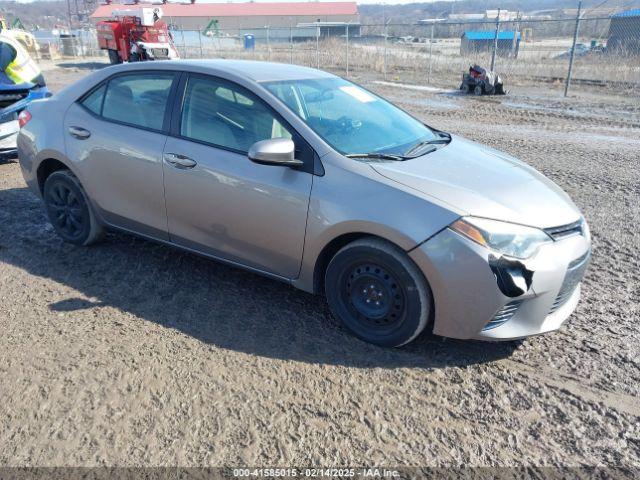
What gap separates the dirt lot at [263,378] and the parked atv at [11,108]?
301 cm

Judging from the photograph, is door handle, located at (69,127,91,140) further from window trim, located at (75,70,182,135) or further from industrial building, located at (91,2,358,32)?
industrial building, located at (91,2,358,32)

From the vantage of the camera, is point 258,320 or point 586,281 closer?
point 258,320

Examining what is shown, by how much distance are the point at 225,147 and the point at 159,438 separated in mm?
1958

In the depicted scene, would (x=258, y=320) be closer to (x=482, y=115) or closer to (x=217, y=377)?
(x=217, y=377)

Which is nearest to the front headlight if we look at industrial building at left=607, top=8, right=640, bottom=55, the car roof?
the car roof

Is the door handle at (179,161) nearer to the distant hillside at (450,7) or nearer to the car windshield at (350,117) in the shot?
the car windshield at (350,117)

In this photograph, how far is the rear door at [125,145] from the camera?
13.1 feet

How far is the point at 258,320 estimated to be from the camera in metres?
3.62

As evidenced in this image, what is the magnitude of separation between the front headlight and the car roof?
185 centimetres

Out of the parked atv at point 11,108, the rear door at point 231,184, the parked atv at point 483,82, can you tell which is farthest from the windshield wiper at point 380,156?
the parked atv at point 483,82

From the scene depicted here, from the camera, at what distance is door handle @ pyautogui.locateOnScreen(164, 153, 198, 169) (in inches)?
148

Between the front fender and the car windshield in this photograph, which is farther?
the car windshield

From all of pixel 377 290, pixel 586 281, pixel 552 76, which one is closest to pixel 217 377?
pixel 377 290

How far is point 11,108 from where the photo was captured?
6.95 metres
